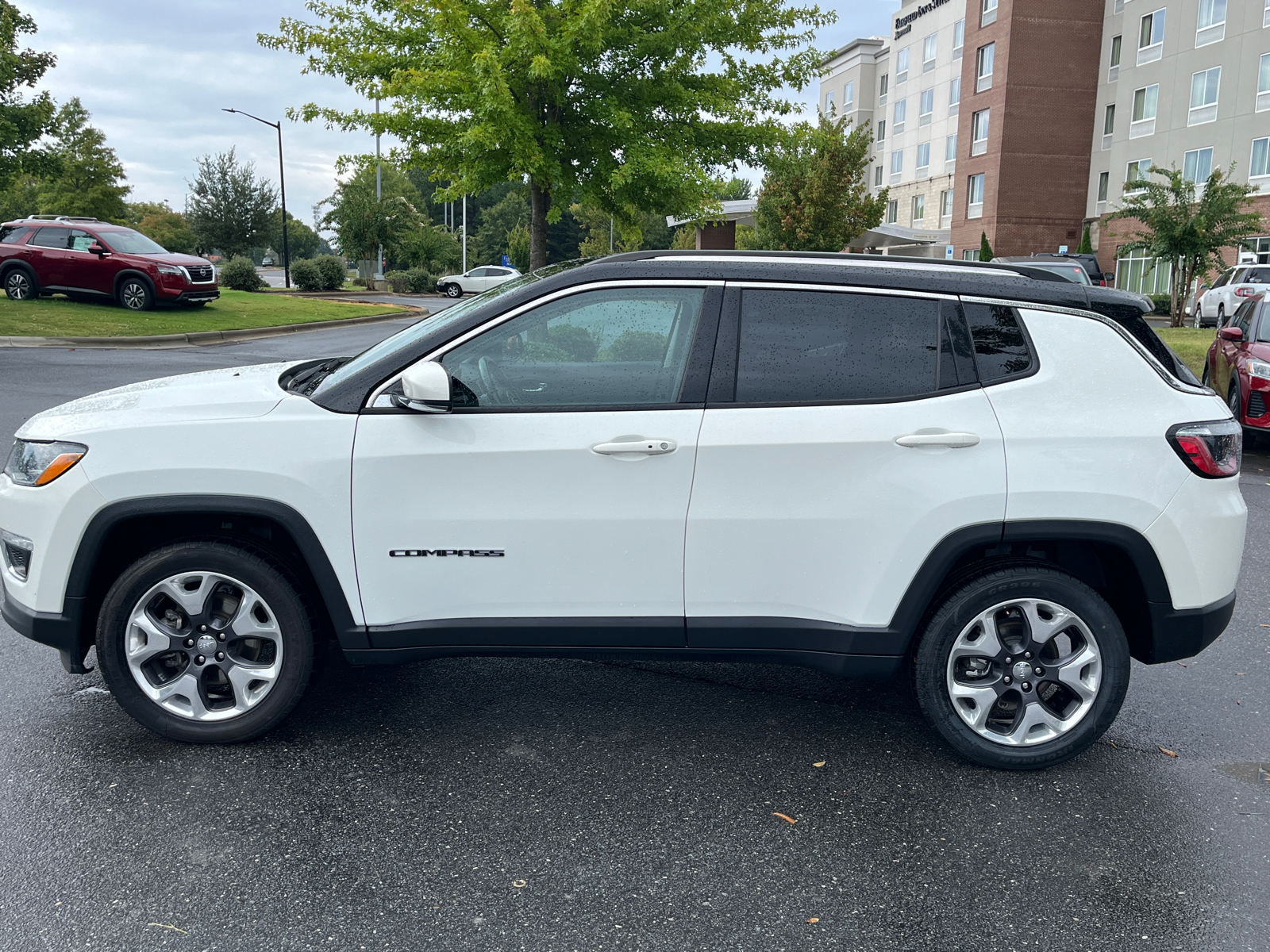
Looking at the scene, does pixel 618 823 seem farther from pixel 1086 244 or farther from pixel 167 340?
pixel 1086 244

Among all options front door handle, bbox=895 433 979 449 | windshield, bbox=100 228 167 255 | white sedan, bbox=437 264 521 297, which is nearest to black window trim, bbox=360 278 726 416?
front door handle, bbox=895 433 979 449

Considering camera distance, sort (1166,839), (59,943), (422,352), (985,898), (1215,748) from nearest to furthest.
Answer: (59,943), (985,898), (1166,839), (422,352), (1215,748)

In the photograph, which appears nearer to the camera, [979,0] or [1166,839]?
[1166,839]

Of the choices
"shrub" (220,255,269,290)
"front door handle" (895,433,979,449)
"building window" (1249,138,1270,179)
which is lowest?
"front door handle" (895,433,979,449)

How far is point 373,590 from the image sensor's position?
3.68 metres

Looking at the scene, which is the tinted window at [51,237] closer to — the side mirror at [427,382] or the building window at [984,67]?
the side mirror at [427,382]

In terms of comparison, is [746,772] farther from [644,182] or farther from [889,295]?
[644,182]

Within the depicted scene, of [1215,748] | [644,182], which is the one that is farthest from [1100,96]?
[1215,748]

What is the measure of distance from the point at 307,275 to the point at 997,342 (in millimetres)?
43153

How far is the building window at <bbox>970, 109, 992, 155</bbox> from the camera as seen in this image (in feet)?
169

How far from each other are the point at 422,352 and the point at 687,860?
6.27 ft

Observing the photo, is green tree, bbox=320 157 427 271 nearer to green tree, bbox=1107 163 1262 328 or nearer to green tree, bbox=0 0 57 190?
green tree, bbox=0 0 57 190

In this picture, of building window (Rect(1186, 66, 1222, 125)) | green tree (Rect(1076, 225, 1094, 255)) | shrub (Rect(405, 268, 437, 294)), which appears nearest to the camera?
building window (Rect(1186, 66, 1222, 125))

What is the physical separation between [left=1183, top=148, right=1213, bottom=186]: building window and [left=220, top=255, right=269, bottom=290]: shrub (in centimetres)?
3551
